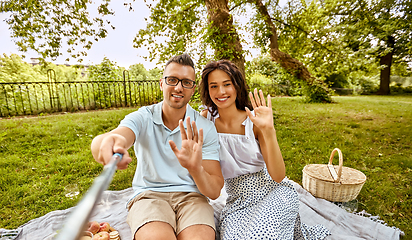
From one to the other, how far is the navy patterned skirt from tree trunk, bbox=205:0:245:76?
11.4 ft

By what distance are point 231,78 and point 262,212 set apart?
1281 mm

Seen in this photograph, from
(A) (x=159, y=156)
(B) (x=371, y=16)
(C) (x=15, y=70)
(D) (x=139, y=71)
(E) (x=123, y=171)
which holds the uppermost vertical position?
(B) (x=371, y=16)

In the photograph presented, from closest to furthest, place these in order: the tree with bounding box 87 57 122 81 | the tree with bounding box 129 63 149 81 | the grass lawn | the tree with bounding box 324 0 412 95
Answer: the grass lawn → the tree with bounding box 324 0 412 95 → the tree with bounding box 87 57 122 81 → the tree with bounding box 129 63 149 81

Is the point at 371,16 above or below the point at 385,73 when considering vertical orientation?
above

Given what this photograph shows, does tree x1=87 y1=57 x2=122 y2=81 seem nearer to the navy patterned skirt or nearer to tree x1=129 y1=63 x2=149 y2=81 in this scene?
tree x1=129 y1=63 x2=149 y2=81

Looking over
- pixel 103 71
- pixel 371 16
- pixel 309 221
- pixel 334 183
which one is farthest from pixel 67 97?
Answer: pixel 371 16

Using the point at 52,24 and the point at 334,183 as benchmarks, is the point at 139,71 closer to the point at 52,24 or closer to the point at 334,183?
the point at 52,24

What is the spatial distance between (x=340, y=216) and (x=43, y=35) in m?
Result: 7.24

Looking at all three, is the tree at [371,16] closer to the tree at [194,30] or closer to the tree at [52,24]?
the tree at [194,30]

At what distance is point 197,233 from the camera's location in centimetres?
167

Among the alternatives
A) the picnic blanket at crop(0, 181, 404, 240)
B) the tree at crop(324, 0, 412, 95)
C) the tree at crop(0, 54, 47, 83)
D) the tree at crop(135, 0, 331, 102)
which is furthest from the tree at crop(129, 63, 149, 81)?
the picnic blanket at crop(0, 181, 404, 240)

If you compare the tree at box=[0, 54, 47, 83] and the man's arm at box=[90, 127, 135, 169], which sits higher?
the tree at box=[0, 54, 47, 83]

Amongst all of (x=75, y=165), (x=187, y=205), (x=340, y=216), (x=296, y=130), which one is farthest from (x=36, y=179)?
(x=296, y=130)

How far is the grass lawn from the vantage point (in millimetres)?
3086
